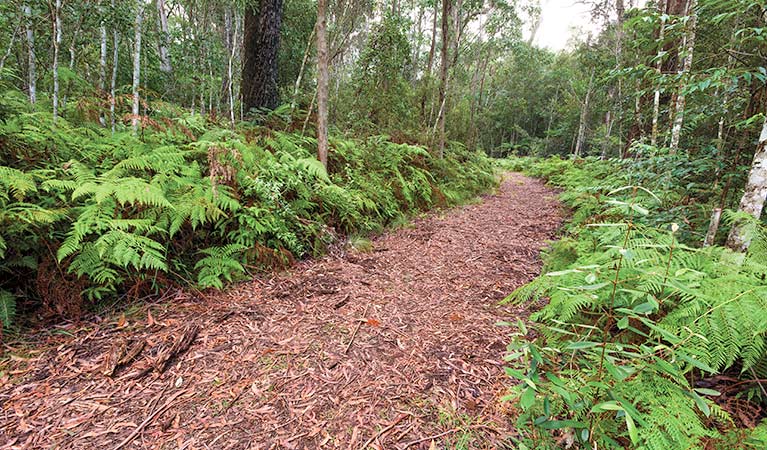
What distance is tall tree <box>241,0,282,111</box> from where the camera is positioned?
20.1 feet

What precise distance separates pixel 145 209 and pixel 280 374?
6.49 feet

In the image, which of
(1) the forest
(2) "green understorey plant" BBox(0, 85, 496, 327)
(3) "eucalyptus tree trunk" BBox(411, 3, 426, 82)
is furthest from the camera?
(3) "eucalyptus tree trunk" BBox(411, 3, 426, 82)

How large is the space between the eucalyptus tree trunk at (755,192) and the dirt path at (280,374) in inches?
69.0

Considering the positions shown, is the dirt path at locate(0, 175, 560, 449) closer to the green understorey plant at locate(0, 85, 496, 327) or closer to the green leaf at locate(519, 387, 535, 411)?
the green understorey plant at locate(0, 85, 496, 327)

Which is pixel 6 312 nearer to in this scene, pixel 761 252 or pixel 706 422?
pixel 706 422

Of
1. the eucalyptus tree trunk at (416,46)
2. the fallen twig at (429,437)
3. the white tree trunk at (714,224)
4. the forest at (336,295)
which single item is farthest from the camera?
the eucalyptus tree trunk at (416,46)

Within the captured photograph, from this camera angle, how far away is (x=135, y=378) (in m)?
2.01

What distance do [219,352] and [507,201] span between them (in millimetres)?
8455

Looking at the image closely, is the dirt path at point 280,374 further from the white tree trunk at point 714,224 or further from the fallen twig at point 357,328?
the white tree trunk at point 714,224

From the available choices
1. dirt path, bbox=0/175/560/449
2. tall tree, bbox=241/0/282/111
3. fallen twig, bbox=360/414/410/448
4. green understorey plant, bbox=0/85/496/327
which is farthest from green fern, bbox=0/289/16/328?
tall tree, bbox=241/0/282/111

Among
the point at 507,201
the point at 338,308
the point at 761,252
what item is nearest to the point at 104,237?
the point at 338,308

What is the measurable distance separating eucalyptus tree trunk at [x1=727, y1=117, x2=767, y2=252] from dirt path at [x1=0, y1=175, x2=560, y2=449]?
175cm

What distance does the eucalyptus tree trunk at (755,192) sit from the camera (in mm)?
2414

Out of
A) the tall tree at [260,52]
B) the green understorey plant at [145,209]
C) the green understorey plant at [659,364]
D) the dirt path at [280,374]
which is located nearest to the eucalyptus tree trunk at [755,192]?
Answer: the green understorey plant at [659,364]
